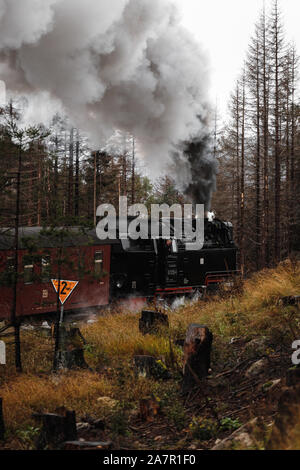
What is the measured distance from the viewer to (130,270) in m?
12.5

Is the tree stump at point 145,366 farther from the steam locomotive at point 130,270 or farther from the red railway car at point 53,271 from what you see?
the steam locomotive at point 130,270

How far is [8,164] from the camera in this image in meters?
7.79

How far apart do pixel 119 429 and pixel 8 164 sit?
18.1ft

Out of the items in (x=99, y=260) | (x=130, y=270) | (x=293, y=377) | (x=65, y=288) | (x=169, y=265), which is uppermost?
(x=99, y=260)

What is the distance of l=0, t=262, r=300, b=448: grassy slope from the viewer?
4.84 meters

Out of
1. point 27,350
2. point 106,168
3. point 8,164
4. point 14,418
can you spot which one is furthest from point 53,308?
point 106,168

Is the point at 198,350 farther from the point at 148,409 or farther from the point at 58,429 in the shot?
the point at 58,429

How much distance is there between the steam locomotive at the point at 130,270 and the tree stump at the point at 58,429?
5775 millimetres

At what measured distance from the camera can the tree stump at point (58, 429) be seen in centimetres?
409

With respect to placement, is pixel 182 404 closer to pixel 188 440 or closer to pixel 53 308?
pixel 188 440

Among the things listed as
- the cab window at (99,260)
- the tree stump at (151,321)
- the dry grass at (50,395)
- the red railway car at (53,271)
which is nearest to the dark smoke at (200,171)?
the red railway car at (53,271)

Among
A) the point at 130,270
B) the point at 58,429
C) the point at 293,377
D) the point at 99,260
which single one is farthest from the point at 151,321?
the point at 293,377

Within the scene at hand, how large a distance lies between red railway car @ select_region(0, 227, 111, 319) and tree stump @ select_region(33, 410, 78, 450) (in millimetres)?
3624

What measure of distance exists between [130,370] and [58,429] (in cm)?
259
